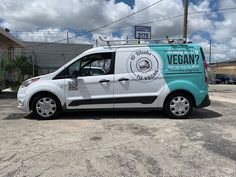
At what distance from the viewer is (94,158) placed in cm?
467

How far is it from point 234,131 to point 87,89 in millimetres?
3787

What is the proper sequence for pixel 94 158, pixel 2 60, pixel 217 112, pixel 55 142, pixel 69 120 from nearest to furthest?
1. pixel 94 158
2. pixel 55 142
3. pixel 69 120
4. pixel 217 112
5. pixel 2 60

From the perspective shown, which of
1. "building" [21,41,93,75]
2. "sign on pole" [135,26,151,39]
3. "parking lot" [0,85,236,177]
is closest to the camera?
"parking lot" [0,85,236,177]

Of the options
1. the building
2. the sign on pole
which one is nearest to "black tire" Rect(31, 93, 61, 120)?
the sign on pole

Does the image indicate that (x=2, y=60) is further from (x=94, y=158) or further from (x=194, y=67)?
(x=94, y=158)

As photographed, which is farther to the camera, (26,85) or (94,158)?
(26,85)

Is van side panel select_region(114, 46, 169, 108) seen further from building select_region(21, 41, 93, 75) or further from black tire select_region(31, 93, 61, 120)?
building select_region(21, 41, 93, 75)

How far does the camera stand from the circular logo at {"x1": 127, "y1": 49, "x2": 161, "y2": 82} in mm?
7844

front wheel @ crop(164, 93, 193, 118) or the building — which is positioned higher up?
the building

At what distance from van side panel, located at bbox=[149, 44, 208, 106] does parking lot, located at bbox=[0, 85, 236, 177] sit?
90cm

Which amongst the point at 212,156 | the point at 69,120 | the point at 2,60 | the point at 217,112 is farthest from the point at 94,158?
the point at 2,60

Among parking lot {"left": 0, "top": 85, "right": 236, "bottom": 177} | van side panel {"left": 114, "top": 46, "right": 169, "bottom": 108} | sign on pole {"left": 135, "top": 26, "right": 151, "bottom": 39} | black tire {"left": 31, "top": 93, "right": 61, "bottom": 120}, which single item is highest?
sign on pole {"left": 135, "top": 26, "right": 151, "bottom": 39}

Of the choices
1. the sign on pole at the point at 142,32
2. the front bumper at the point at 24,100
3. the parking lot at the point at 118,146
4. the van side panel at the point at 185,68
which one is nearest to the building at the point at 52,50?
the sign on pole at the point at 142,32

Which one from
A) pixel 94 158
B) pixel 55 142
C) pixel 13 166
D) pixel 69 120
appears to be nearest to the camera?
pixel 13 166
